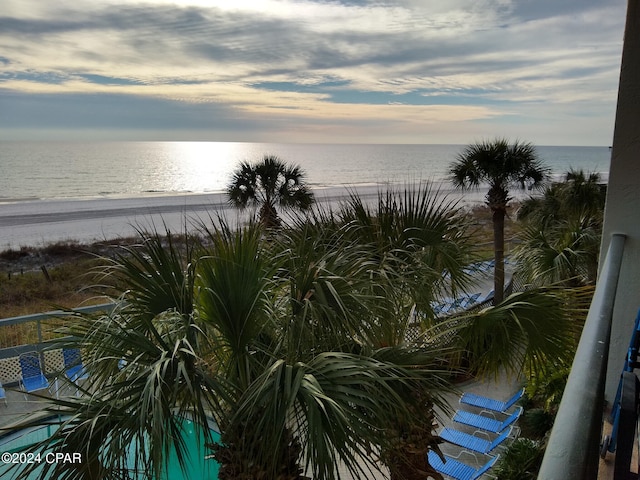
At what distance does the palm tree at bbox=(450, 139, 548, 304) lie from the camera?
12.8 metres

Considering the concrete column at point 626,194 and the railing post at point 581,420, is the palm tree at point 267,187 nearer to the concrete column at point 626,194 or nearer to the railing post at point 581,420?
the concrete column at point 626,194

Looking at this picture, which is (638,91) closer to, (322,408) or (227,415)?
(322,408)

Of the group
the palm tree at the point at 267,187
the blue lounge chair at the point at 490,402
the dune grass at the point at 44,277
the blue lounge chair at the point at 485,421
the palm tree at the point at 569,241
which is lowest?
the dune grass at the point at 44,277

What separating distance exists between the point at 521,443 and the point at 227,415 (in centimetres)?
521

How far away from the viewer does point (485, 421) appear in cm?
752

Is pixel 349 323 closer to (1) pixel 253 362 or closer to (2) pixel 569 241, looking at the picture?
(1) pixel 253 362

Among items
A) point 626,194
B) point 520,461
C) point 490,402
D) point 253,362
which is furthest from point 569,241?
point 253,362

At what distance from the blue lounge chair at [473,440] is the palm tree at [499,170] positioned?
635cm

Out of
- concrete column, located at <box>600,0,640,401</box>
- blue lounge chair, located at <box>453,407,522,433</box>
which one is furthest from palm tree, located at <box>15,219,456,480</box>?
blue lounge chair, located at <box>453,407,522,433</box>

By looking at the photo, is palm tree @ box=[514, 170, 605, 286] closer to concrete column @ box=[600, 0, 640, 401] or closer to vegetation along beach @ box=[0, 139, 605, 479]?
vegetation along beach @ box=[0, 139, 605, 479]

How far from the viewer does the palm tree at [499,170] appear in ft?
42.0

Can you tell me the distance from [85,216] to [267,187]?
103ft

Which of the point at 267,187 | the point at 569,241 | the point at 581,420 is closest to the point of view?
the point at 581,420

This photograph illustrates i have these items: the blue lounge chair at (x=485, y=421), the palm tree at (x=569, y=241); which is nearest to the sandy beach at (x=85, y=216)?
the palm tree at (x=569, y=241)
